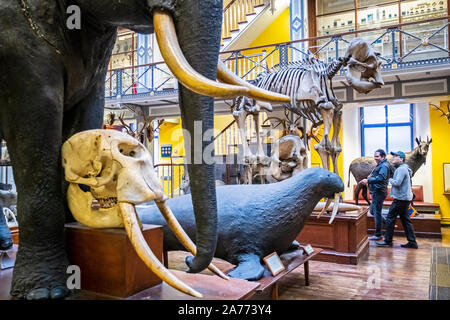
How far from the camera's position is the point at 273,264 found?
2619 millimetres

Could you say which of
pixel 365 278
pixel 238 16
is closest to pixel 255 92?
pixel 365 278

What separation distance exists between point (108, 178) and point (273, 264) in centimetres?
165

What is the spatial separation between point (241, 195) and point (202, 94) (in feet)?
6.72

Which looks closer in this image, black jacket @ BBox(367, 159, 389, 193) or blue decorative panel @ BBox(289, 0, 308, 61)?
black jacket @ BBox(367, 159, 389, 193)

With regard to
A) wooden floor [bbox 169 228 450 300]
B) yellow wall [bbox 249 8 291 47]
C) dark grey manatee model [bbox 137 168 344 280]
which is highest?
yellow wall [bbox 249 8 291 47]

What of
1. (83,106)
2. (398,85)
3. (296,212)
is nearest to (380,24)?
(398,85)

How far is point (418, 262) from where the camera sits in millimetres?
4383

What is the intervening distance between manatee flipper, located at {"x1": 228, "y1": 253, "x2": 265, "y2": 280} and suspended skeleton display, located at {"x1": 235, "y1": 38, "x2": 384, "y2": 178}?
234 centimetres

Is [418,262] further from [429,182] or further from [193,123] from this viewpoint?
[429,182]

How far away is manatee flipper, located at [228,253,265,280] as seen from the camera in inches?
97.8

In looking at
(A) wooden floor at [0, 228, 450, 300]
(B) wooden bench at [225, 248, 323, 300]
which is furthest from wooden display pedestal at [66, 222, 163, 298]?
(A) wooden floor at [0, 228, 450, 300]

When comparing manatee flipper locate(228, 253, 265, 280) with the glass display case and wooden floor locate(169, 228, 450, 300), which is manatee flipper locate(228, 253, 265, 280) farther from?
the glass display case

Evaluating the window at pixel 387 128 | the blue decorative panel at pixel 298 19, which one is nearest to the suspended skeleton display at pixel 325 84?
the blue decorative panel at pixel 298 19
